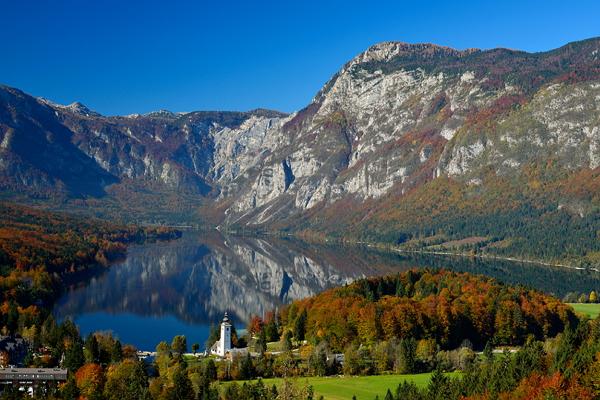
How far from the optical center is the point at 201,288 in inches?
5930

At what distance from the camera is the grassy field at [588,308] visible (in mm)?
103344

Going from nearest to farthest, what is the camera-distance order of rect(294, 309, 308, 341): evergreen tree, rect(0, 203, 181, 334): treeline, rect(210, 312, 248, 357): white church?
rect(210, 312, 248, 357): white church
rect(294, 309, 308, 341): evergreen tree
rect(0, 203, 181, 334): treeline

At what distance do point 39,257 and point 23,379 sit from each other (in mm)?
90977

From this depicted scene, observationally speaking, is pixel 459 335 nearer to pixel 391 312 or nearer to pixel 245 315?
pixel 391 312

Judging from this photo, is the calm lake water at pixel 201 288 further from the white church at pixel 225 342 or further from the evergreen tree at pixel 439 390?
the evergreen tree at pixel 439 390

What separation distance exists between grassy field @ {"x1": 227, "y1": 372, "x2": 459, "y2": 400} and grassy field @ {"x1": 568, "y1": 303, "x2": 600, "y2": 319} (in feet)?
142

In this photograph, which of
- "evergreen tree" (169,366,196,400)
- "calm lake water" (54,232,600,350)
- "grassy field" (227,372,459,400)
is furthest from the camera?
"calm lake water" (54,232,600,350)

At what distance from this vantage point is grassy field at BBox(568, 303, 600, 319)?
103m

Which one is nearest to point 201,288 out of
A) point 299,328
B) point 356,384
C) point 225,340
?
point 299,328

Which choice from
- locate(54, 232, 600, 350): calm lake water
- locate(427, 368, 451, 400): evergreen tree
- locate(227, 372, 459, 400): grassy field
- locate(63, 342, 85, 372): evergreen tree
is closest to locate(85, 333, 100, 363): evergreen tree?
locate(63, 342, 85, 372): evergreen tree

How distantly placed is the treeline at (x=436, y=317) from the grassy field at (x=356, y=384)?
12.3 metres

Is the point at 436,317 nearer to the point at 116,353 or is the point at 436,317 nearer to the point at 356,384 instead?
the point at 356,384

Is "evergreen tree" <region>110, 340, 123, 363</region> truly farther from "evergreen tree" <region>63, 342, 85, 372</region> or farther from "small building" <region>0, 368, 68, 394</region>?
"small building" <region>0, 368, 68, 394</region>

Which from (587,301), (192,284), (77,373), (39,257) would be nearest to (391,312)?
(77,373)
